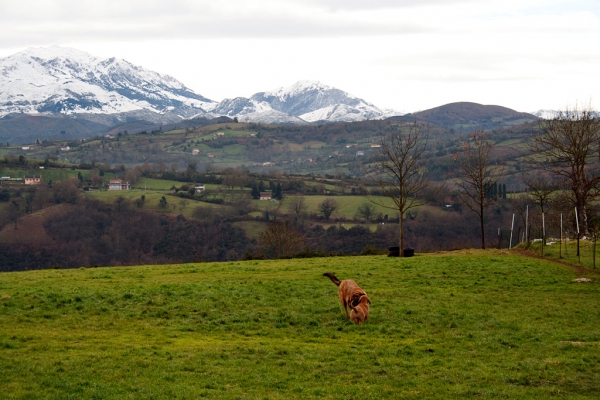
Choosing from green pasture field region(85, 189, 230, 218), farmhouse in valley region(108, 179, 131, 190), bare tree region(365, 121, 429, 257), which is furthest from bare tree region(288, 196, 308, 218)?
bare tree region(365, 121, 429, 257)

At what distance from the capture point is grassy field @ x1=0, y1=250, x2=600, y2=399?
12508mm

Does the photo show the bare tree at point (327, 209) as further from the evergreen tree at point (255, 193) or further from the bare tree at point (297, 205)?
the evergreen tree at point (255, 193)

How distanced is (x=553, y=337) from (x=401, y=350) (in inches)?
174

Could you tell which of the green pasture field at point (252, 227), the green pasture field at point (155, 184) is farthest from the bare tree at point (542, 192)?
the green pasture field at point (155, 184)

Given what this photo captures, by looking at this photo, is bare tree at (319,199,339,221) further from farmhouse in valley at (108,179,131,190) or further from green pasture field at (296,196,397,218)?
farmhouse in valley at (108,179,131,190)

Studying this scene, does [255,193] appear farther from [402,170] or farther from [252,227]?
[402,170]

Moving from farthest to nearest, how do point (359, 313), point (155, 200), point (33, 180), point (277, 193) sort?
point (33, 180) < point (277, 193) < point (155, 200) < point (359, 313)

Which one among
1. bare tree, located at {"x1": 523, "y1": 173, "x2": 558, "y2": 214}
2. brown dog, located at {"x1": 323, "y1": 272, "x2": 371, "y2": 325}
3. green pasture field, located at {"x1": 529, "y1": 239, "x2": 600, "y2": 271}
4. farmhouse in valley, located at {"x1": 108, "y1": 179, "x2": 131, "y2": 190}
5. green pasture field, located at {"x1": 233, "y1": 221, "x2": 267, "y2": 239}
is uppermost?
farmhouse in valley, located at {"x1": 108, "y1": 179, "x2": 131, "y2": 190}

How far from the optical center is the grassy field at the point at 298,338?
41.0ft

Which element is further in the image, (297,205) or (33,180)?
(33,180)

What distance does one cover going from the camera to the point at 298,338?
55.7ft

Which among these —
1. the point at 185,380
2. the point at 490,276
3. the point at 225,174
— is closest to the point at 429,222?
the point at 225,174

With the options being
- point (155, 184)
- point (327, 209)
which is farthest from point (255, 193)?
point (155, 184)

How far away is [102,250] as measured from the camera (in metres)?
106
